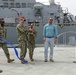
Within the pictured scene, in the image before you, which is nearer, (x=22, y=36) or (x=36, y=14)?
(x=22, y=36)

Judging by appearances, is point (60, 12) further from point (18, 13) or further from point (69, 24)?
point (18, 13)

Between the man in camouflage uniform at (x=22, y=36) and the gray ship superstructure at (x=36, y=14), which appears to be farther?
the gray ship superstructure at (x=36, y=14)

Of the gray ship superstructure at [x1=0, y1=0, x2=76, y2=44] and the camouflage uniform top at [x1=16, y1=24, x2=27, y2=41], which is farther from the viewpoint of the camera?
the gray ship superstructure at [x1=0, y1=0, x2=76, y2=44]

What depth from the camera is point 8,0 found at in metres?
27.5

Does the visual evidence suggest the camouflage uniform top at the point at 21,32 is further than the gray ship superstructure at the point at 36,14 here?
No

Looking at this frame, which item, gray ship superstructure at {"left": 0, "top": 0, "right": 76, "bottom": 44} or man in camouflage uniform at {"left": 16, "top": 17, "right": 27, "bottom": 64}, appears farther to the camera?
gray ship superstructure at {"left": 0, "top": 0, "right": 76, "bottom": 44}

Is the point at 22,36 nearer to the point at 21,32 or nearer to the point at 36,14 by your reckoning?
the point at 21,32

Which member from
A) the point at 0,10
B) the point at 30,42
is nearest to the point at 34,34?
the point at 30,42

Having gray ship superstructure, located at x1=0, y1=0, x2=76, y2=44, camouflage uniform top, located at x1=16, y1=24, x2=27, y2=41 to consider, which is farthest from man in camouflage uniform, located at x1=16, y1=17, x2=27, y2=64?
gray ship superstructure, located at x1=0, y1=0, x2=76, y2=44

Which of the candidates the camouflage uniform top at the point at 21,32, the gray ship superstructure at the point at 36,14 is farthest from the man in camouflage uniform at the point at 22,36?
the gray ship superstructure at the point at 36,14

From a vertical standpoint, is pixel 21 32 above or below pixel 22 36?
above

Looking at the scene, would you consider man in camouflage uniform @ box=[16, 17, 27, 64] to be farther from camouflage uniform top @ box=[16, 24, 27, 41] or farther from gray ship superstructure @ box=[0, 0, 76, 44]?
gray ship superstructure @ box=[0, 0, 76, 44]

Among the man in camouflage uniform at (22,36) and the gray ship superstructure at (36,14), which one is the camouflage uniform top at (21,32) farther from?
the gray ship superstructure at (36,14)

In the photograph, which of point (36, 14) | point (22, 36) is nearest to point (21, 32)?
point (22, 36)
